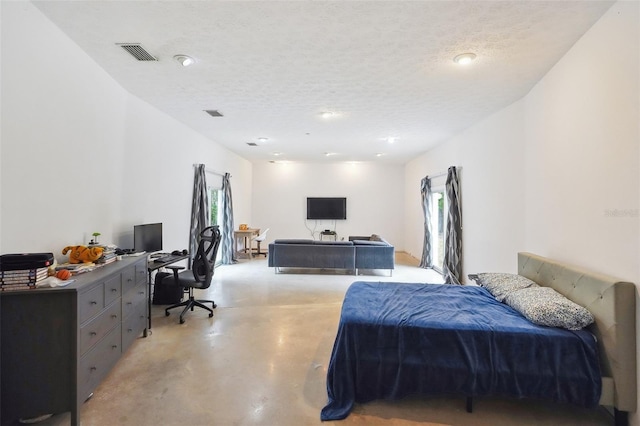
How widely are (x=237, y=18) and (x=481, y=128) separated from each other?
3.83 meters

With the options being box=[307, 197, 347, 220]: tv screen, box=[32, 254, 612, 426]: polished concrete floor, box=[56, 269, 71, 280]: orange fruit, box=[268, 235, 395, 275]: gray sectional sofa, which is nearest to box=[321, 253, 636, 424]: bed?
box=[32, 254, 612, 426]: polished concrete floor

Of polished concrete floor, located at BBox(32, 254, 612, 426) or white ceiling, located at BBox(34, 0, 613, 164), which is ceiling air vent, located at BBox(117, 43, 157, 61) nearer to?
white ceiling, located at BBox(34, 0, 613, 164)

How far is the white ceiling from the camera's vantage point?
2037mm

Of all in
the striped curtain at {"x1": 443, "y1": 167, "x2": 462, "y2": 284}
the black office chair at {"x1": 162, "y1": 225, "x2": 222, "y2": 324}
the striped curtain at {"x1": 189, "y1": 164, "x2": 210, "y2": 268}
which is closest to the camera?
the black office chair at {"x1": 162, "y1": 225, "x2": 222, "y2": 324}

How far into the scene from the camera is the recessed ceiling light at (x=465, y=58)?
2.57m

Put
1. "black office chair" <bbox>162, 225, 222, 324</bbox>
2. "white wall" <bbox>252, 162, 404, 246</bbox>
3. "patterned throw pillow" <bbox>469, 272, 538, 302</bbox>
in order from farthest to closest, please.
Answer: "white wall" <bbox>252, 162, 404, 246</bbox> → "black office chair" <bbox>162, 225, 222, 324</bbox> → "patterned throw pillow" <bbox>469, 272, 538, 302</bbox>

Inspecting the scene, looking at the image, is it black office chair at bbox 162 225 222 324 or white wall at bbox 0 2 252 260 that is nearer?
white wall at bbox 0 2 252 260

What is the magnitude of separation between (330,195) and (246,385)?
7.14 meters

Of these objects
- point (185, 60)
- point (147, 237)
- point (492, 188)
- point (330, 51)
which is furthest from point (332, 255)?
point (185, 60)

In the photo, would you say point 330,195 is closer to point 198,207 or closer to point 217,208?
point 217,208

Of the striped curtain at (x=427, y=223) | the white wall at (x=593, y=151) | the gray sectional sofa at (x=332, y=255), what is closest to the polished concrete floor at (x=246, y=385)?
the white wall at (x=593, y=151)

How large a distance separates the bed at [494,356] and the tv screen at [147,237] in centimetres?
276

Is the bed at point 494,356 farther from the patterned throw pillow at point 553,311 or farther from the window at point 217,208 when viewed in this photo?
the window at point 217,208

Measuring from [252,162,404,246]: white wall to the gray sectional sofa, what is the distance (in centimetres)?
308
